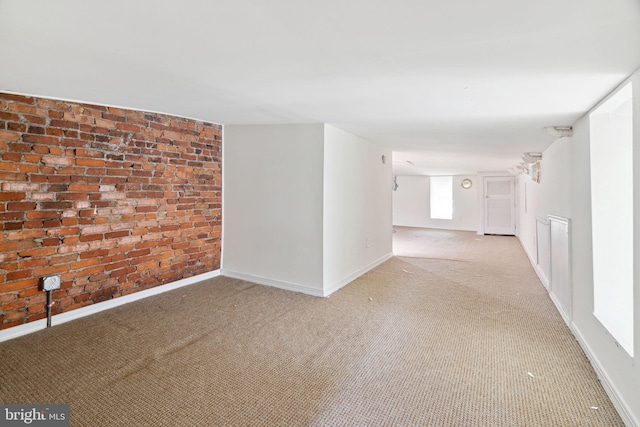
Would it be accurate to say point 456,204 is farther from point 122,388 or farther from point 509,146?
point 122,388

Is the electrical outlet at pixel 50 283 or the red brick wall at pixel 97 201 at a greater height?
the red brick wall at pixel 97 201

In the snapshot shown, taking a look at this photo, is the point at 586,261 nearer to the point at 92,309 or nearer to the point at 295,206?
the point at 295,206

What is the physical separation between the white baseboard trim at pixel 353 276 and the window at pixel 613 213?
2263 mm

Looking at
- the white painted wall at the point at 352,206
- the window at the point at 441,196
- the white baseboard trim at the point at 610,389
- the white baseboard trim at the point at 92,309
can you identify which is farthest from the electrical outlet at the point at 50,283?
the window at the point at 441,196

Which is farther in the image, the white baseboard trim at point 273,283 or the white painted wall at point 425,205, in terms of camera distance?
the white painted wall at point 425,205

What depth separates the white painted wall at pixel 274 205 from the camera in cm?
351

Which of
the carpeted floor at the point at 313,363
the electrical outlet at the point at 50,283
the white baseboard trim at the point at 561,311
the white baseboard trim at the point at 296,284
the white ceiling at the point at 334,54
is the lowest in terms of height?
the carpeted floor at the point at 313,363

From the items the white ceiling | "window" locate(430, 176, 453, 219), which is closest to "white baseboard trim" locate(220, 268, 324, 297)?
the white ceiling

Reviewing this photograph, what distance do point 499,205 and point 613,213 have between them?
723 cm

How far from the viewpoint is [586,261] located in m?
2.33

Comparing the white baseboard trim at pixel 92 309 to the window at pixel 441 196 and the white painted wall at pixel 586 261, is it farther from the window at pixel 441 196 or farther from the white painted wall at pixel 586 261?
the window at pixel 441 196

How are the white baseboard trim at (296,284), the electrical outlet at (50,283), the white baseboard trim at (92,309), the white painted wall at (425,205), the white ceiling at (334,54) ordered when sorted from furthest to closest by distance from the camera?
1. the white painted wall at (425,205)
2. the white baseboard trim at (296,284)
3. the electrical outlet at (50,283)
4. the white baseboard trim at (92,309)
5. the white ceiling at (334,54)

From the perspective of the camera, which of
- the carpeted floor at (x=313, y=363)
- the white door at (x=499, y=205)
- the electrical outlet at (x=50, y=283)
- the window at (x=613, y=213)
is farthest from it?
the white door at (x=499, y=205)

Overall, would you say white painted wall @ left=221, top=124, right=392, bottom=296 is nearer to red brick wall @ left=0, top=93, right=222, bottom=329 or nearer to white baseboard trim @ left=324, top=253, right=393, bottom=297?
white baseboard trim @ left=324, top=253, right=393, bottom=297
